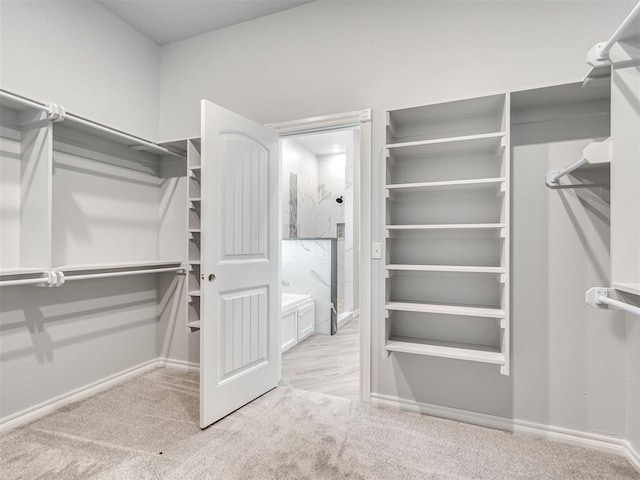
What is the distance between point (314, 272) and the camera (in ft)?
13.8

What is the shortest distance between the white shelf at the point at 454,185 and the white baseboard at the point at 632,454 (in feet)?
4.84

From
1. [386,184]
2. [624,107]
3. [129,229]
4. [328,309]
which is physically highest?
[624,107]

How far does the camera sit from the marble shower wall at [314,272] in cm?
Answer: 413

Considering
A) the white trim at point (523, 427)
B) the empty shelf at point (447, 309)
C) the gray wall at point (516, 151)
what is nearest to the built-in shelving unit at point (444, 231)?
the empty shelf at point (447, 309)

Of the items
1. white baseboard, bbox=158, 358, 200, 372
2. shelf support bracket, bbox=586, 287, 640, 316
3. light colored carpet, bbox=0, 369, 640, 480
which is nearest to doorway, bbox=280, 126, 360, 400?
light colored carpet, bbox=0, 369, 640, 480

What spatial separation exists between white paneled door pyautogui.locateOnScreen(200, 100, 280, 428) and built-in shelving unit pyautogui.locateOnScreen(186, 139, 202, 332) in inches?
18.3

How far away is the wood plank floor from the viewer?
2587 mm

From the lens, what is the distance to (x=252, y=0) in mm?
2451

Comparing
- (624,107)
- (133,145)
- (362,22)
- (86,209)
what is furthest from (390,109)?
(86,209)

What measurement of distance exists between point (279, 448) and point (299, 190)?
394 centimetres

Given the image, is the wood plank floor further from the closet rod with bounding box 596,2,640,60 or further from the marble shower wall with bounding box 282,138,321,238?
the closet rod with bounding box 596,2,640,60

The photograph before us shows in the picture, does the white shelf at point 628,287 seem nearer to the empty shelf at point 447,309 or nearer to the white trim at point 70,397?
the empty shelf at point 447,309

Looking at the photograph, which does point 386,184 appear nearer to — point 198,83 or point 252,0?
point 252,0

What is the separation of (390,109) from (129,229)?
224 centimetres
